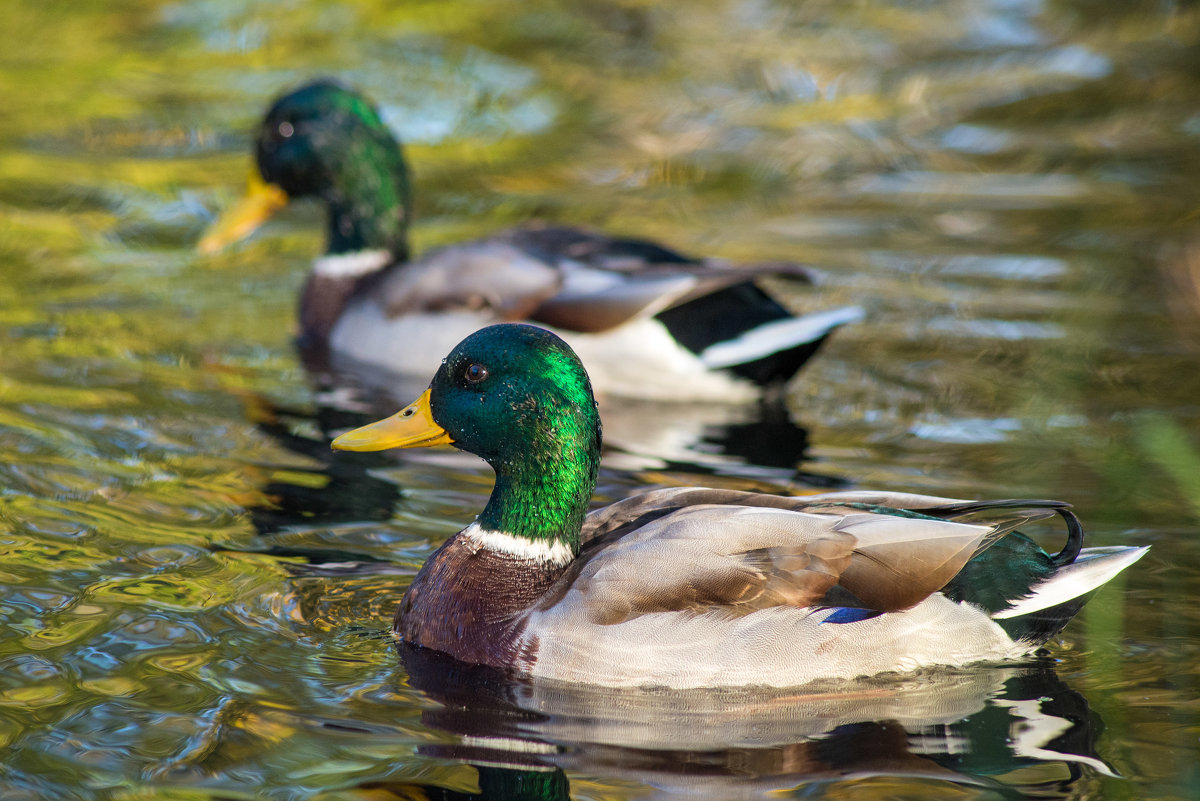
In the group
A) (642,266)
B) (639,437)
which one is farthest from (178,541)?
(642,266)

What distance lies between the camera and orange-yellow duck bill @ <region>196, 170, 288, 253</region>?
920cm

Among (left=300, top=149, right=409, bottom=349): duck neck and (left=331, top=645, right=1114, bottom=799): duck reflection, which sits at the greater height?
(left=300, top=149, right=409, bottom=349): duck neck

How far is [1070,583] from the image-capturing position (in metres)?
4.77

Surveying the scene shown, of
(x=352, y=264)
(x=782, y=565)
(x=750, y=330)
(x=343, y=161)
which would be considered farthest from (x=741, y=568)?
(x=343, y=161)

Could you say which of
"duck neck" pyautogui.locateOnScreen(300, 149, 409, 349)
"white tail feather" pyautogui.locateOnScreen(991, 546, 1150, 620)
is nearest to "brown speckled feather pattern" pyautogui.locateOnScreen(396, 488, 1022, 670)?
"white tail feather" pyautogui.locateOnScreen(991, 546, 1150, 620)

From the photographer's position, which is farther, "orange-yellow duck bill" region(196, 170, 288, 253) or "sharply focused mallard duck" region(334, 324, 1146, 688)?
"orange-yellow duck bill" region(196, 170, 288, 253)

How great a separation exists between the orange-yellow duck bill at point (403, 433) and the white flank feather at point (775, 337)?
261 centimetres

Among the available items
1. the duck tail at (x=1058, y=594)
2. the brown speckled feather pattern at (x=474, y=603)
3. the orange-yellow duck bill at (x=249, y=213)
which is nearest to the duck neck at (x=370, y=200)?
the orange-yellow duck bill at (x=249, y=213)

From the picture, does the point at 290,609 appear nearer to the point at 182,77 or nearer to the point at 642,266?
the point at 642,266

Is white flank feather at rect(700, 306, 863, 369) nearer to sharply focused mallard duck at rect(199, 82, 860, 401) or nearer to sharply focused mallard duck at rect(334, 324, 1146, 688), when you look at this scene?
sharply focused mallard duck at rect(199, 82, 860, 401)

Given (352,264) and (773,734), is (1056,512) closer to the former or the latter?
(773,734)

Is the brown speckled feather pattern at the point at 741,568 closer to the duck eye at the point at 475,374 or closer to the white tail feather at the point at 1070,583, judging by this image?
the white tail feather at the point at 1070,583

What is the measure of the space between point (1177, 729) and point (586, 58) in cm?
1007

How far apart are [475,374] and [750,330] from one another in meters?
2.83
